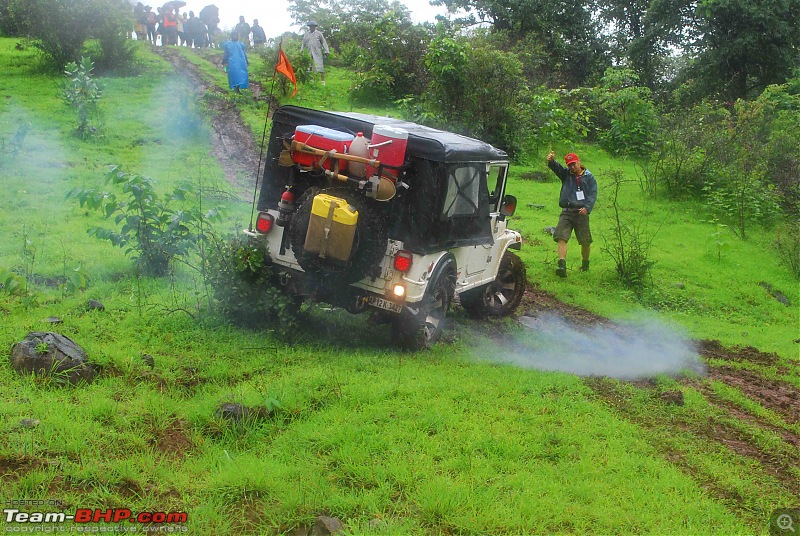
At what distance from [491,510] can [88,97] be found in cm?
1367

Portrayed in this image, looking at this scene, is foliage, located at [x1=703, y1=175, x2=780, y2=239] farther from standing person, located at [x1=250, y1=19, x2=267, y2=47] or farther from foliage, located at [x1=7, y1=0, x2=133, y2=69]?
standing person, located at [x1=250, y1=19, x2=267, y2=47]

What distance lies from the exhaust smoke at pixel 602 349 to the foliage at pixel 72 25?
15.1 meters

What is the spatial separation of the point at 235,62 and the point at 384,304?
12.9m

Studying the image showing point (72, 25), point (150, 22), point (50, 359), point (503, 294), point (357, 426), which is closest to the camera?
point (357, 426)

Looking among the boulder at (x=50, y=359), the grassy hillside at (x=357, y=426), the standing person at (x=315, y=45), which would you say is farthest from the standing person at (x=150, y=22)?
the boulder at (x=50, y=359)

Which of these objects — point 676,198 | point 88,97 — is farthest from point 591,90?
point 88,97

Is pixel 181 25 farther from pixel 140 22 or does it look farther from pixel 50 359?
pixel 50 359

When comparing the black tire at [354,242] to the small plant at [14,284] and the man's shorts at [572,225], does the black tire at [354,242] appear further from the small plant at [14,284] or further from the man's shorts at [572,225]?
the man's shorts at [572,225]

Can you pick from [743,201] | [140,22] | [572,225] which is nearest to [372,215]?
[572,225]

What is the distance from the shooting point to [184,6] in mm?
26422

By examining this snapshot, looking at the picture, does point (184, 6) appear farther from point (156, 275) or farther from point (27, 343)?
point (27, 343)

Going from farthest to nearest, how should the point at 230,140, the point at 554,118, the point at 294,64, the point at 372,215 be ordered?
the point at 294,64 → the point at 554,118 → the point at 230,140 → the point at 372,215

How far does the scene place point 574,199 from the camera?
36.7 feet

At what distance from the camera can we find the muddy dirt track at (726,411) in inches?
212
